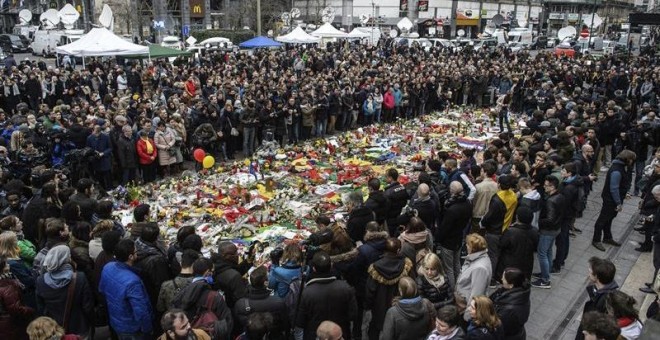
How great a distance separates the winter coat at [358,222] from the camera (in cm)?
690

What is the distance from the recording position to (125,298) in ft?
16.9

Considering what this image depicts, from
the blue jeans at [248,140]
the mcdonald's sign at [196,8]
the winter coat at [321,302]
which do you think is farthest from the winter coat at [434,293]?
the mcdonald's sign at [196,8]

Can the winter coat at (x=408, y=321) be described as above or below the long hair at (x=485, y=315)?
below

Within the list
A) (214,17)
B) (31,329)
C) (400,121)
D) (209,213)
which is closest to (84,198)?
(209,213)

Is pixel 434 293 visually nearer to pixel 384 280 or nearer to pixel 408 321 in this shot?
pixel 384 280

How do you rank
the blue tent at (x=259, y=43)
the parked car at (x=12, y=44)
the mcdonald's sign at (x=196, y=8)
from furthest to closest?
the mcdonald's sign at (x=196, y=8) < the parked car at (x=12, y=44) < the blue tent at (x=259, y=43)

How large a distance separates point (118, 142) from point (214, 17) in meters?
49.0

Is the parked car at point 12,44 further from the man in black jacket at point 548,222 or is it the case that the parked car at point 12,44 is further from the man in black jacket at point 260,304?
the man in black jacket at point 548,222

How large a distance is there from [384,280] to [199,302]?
75.5 inches

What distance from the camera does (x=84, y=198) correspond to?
759cm

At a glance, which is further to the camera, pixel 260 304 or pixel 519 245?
pixel 519 245

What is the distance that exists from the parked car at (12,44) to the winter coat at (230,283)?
143ft

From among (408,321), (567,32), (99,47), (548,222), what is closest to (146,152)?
(548,222)

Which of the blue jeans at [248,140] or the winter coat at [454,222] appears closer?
the winter coat at [454,222]
